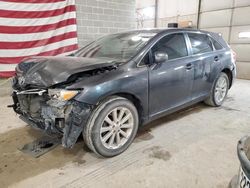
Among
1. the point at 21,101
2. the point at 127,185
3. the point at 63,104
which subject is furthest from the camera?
the point at 21,101

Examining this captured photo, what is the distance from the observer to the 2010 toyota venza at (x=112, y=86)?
1976mm

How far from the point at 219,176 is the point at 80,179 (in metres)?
1.27

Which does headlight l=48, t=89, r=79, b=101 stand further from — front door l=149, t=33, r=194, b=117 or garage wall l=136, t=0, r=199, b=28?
garage wall l=136, t=0, r=199, b=28

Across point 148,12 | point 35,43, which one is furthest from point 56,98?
point 148,12

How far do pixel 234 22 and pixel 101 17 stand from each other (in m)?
4.77

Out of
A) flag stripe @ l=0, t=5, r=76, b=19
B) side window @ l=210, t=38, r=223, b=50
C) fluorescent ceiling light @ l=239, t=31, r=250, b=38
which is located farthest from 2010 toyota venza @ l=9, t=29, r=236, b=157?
fluorescent ceiling light @ l=239, t=31, r=250, b=38

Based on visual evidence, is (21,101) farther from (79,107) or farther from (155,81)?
(155,81)

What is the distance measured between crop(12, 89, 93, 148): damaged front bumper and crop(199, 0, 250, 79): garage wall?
23.3 feet

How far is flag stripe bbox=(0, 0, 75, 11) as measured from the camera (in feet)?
14.1

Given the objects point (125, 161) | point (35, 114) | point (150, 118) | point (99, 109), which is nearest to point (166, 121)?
point (150, 118)

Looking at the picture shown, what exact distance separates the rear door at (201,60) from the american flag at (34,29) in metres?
3.14

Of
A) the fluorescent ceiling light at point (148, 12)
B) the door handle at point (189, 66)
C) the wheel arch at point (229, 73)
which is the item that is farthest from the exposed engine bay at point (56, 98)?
the fluorescent ceiling light at point (148, 12)

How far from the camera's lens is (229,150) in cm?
237

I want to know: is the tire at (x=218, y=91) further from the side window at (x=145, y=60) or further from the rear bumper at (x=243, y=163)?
the rear bumper at (x=243, y=163)
